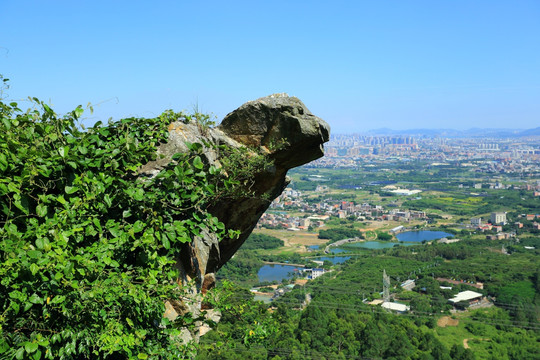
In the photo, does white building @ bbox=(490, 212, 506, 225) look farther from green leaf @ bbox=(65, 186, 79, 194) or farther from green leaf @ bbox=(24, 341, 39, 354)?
green leaf @ bbox=(24, 341, 39, 354)

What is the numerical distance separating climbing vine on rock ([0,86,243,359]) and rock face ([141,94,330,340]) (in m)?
0.61

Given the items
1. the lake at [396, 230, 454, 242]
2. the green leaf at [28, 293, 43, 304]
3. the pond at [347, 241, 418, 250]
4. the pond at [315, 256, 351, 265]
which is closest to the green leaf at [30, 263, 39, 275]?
the green leaf at [28, 293, 43, 304]

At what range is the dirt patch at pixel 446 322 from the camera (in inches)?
846

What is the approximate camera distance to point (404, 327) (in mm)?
17625

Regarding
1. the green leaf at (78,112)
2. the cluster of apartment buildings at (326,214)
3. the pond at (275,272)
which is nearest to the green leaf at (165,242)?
the green leaf at (78,112)

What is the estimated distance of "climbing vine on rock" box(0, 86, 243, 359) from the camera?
6.76 feet

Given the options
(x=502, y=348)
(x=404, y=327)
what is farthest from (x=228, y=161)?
(x=502, y=348)

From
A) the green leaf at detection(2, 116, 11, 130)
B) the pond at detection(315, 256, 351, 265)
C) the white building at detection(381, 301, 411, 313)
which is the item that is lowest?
the pond at detection(315, 256, 351, 265)

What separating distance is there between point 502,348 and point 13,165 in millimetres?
19452

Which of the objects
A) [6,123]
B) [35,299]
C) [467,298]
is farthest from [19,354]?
[467,298]

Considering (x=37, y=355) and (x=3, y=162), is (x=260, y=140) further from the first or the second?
(x=37, y=355)

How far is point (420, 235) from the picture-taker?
149 feet

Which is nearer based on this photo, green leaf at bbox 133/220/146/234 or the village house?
green leaf at bbox 133/220/146/234

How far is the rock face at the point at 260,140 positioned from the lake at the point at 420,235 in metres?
41.5
